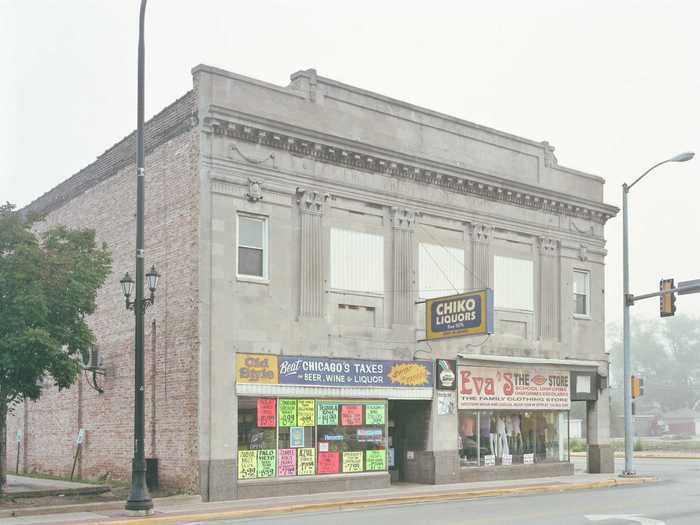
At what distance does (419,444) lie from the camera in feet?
91.2

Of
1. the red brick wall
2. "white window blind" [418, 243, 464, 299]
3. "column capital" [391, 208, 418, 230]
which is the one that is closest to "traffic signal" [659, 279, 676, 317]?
"white window blind" [418, 243, 464, 299]

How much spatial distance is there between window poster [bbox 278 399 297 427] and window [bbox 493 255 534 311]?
28.7ft

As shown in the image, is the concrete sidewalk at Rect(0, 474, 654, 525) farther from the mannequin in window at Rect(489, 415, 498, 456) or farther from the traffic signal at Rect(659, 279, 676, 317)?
the traffic signal at Rect(659, 279, 676, 317)

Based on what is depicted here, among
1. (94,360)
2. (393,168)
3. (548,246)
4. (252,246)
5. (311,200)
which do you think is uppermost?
(393,168)

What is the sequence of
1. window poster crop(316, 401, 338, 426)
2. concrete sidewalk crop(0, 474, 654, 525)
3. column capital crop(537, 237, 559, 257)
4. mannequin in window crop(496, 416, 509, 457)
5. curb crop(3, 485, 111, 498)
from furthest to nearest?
column capital crop(537, 237, 559, 257), mannequin in window crop(496, 416, 509, 457), window poster crop(316, 401, 338, 426), curb crop(3, 485, 111, 498), concrete sidewalk crop(0, 474, 654, 525)

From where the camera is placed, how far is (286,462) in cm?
2397

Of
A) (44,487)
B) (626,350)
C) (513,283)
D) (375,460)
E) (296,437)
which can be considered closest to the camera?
(296,437)

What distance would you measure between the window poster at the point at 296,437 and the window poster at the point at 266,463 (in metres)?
0.65

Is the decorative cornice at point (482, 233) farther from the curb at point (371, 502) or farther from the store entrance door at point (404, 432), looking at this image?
the curb at point (371, 502)

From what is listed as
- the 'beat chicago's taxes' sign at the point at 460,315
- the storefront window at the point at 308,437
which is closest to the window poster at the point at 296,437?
the storefront window at the point at 308,437

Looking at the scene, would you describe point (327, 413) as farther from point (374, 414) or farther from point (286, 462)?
point (286, 462)

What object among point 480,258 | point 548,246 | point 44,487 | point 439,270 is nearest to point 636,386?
point 548,246

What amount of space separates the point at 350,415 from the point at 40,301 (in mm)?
9167

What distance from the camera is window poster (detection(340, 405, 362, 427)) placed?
25406 millimetres
